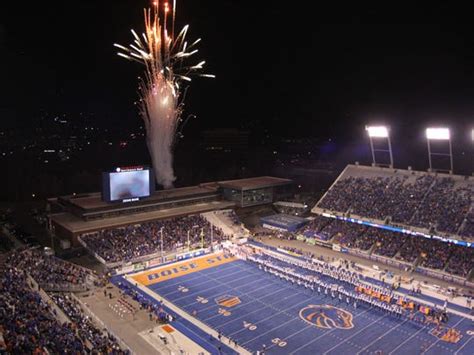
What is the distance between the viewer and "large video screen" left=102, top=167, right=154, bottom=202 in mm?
45281

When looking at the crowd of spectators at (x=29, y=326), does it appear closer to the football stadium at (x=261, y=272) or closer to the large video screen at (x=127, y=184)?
the football stadium at (x=261, y=272)

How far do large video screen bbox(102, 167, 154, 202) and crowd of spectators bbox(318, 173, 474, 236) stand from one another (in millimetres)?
21417

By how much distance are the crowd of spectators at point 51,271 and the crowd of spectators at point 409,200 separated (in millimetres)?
29053

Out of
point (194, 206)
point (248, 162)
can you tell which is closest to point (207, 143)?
point (248, 162)

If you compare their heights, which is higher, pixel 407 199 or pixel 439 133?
pixel 439 133

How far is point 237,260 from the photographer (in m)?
42.5

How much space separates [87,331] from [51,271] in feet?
37.4

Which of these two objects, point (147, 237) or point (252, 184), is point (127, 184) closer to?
point (147, 237)

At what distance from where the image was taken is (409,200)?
4619 centimetres

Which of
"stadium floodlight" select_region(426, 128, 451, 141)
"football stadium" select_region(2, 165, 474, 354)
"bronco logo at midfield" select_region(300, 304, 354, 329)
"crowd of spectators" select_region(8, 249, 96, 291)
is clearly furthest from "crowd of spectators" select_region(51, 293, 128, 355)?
"stadium floodlight" select_region(426, 128, 451, 141)

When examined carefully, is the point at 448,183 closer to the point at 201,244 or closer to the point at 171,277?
the point at 201,244

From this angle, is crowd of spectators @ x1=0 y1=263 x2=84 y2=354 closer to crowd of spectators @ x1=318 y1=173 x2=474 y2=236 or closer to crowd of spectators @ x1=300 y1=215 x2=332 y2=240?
crowd of spectators @ x1=300 y1=215 x2=332 y2=240

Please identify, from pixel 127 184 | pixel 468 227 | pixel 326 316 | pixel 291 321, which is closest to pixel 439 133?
pixel 468 227

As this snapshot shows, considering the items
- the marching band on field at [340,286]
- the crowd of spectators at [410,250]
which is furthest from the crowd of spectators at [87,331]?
the crowd of spectators at [410,250]
